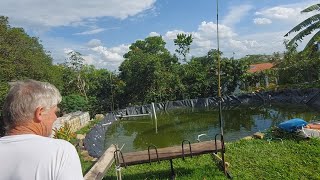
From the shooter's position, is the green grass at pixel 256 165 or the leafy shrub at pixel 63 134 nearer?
the green grass at pixel 256 165

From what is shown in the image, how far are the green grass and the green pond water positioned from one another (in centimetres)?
329

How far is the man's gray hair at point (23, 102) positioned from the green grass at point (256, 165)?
448 cm

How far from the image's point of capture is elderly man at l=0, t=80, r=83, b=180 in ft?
4.77

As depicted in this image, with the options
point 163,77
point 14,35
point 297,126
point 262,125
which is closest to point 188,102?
point 163,77

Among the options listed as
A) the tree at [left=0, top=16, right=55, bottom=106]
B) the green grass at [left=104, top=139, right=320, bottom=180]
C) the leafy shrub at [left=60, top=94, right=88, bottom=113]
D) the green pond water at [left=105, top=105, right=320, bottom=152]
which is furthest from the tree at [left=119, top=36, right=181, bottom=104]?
the green grass at [left=104, top=139, right=320, bottom=180]

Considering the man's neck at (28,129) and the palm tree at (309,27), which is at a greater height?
the palm tree at (309,27)

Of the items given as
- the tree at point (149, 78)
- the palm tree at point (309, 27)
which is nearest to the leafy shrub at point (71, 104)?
the tree at point (149, 78)

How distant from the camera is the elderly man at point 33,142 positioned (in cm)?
146

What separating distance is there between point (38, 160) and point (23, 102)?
1.22ft

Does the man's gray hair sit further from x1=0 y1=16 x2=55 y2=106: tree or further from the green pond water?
x1=0 y1=16 x2=55 y2=106: tree

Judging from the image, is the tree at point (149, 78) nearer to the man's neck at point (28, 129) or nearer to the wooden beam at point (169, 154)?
the wooden beam at point (169, 154)

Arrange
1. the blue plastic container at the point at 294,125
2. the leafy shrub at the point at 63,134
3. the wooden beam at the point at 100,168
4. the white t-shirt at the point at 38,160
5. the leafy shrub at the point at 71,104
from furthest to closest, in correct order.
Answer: the leafy shrub at the point at 71,104 → the leafy shrub at the point at 63,134 → the blue plastic container at the point at 294,125 → the wooden beam at the point at 100,168 → the white t-shirt at the point at 38,160

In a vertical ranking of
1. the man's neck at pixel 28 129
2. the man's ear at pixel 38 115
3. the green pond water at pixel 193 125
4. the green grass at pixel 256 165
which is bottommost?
the green pond water at pixel 193 125

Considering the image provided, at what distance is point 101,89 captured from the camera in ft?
79.5
